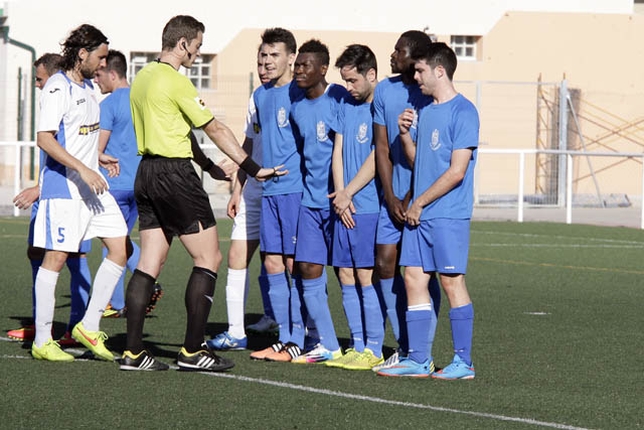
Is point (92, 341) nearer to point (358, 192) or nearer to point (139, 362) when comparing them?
point (139, 362)

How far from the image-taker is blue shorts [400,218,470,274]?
7.82 meters

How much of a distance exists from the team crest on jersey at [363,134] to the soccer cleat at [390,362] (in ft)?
4.56

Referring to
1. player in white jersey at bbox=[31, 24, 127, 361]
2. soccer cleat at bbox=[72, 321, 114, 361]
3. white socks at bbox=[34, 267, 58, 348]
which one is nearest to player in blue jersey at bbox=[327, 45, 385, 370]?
soccer cleat at bbox=[72, 321, 114, 361]

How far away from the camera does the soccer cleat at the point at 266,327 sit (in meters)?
10.1

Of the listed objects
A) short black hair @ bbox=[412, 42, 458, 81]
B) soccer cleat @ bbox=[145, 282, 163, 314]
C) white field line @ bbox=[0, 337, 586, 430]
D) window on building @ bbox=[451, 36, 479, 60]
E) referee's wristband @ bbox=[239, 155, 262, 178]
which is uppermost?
window on building @ bbox=[451, 36, 479, 60]

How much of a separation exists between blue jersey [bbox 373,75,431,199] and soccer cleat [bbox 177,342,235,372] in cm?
152

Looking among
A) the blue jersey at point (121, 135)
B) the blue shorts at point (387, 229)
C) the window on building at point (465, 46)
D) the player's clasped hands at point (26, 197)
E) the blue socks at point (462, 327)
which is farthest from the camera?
the window on building at point (465, 46)

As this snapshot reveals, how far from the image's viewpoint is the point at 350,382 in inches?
308

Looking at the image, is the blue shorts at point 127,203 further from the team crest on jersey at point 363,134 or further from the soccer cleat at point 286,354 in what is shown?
the team crest on jersey at point 363,134

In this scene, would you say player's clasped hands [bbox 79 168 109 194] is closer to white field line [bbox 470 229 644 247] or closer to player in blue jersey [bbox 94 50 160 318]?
player in blue jersey [bbox 94 50 160 318]

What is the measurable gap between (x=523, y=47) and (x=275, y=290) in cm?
2887

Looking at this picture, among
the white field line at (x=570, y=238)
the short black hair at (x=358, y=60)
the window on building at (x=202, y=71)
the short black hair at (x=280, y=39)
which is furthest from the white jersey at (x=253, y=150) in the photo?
the window on building at (x=202, y=71)

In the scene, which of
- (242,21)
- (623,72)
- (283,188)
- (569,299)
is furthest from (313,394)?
(623,72)

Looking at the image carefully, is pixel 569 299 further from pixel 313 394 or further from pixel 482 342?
pixel 313 394
